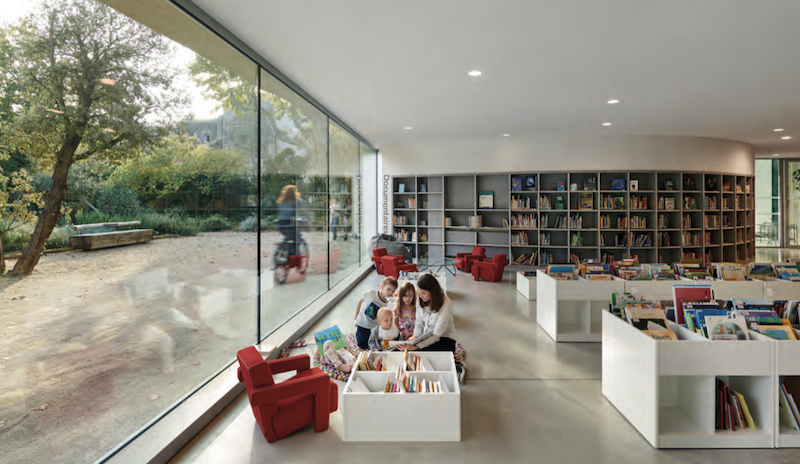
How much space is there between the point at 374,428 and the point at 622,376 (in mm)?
1826

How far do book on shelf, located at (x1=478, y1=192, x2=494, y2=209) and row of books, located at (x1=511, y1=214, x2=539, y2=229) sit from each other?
63cm

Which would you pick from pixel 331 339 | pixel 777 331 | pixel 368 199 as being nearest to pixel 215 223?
pixel 331 339

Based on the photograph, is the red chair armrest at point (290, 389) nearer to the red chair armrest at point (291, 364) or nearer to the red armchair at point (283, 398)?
the red armchair at point (283, 398)

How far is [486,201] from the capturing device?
34.0ft

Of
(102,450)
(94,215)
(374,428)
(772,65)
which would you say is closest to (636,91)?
(772,65)

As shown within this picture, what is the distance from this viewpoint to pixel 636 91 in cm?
577

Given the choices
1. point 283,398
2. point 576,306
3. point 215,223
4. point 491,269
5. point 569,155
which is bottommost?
point 283,398

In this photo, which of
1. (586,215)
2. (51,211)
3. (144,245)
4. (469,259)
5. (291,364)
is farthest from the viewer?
(586,215)

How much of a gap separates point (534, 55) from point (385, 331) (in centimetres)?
319

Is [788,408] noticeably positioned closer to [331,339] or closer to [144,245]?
[331,339]

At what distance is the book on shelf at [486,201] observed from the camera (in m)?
10.3

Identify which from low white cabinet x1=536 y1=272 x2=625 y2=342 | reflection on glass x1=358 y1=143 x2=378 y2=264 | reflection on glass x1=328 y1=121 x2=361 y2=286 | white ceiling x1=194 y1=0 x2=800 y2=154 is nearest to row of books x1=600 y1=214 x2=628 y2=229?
white ceiling x1=194 y1=0 x2=800 y2=154

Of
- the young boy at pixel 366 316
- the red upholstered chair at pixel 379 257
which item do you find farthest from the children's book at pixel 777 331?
the red upholstered chair at pixel 379 257

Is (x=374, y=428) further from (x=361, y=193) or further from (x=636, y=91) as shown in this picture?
(x=361, y=193)
